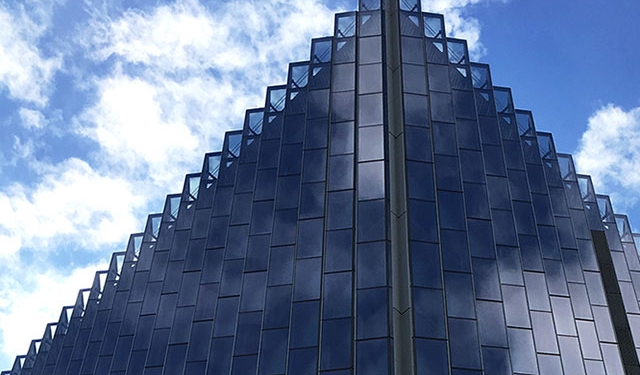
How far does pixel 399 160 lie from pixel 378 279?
28.5ft

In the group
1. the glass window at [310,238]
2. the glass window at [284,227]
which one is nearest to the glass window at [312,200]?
the glass window at [310,238]

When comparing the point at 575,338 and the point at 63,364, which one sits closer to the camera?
the point at 575,338

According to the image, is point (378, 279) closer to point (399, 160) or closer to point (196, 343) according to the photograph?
point (399, 160)

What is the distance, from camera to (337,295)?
42.3m

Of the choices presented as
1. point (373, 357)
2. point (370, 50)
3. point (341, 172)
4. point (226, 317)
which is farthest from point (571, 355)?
point (370, 50)

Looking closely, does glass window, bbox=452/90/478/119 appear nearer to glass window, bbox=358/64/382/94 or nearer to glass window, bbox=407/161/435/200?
glass window, bbox=358/64/382/94

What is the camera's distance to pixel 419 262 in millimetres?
43156

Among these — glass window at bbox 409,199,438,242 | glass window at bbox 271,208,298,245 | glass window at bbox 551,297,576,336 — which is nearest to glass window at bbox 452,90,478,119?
glass window at bbox 409,199,438,242

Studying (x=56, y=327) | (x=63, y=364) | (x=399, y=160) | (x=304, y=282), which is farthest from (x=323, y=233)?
(x=56, y=327)

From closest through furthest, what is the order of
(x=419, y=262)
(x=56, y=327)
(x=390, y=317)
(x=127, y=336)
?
1. (x=390, y=317)
2. (x=419, y=262)
3. (x=127, y=336)
4. (x=56, y=327)

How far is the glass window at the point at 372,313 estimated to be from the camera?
40062 mm

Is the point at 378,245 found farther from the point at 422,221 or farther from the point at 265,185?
the point at 265,185

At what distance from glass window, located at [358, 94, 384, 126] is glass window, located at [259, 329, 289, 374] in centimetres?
1419

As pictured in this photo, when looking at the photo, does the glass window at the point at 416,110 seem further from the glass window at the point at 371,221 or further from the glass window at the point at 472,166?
the glass window at the point at 371,221
